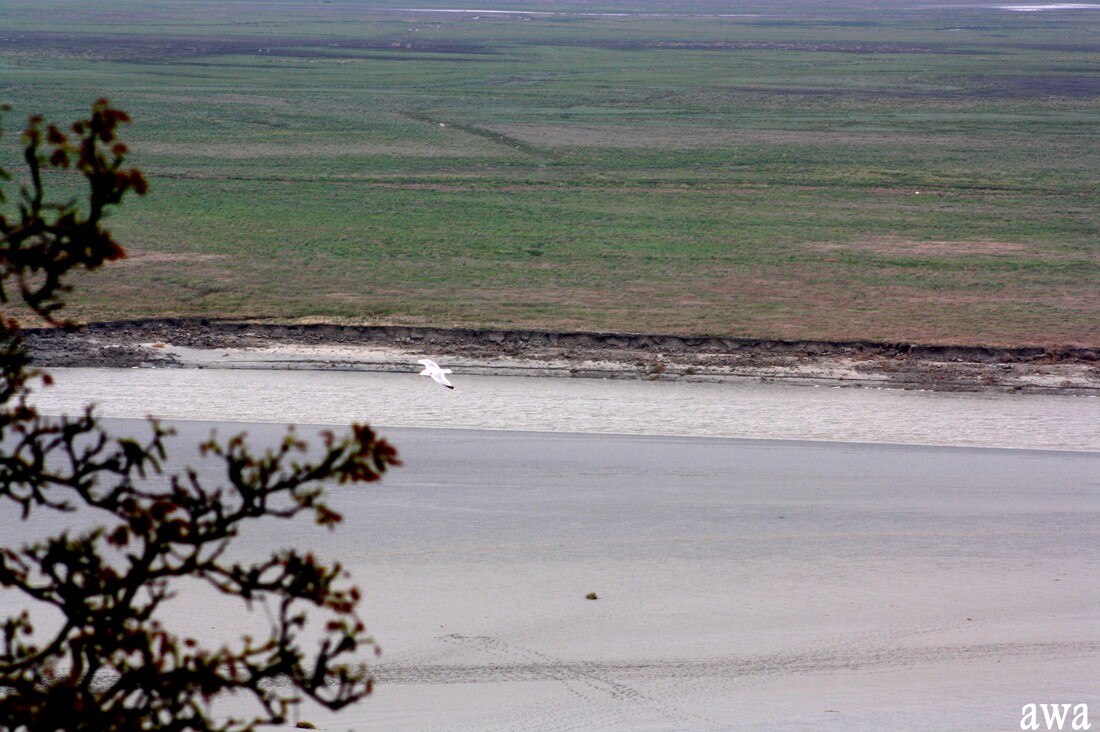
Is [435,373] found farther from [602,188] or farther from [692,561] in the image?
[602,188]

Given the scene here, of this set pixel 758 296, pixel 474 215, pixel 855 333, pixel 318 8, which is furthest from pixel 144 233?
pixel 318 8

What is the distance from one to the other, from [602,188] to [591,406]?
43.2 feet

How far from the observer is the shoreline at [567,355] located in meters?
14.0

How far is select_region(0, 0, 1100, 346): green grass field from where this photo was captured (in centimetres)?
1689

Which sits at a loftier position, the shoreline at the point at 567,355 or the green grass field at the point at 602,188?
the green grass field at the point at 602,188

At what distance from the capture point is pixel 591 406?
13.0 m

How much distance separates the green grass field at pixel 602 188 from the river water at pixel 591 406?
2043mm

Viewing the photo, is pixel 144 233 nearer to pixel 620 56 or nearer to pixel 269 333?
pixel 269 333

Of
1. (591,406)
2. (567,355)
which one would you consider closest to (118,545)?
(591,406)

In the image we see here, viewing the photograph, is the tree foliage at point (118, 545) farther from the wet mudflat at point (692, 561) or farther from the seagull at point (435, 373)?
the seagull at point (435, 373)

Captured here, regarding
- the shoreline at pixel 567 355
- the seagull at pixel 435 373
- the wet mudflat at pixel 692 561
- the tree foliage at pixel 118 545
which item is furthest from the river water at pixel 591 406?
the tree foliage at pixel 118 545

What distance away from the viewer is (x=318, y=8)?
9794cm

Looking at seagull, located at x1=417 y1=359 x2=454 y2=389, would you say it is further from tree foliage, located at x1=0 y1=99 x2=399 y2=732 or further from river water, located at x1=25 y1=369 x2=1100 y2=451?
tree foliage, located at x1=0 y1=99 x2=399 y2=732

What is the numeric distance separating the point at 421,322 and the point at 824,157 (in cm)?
1671
